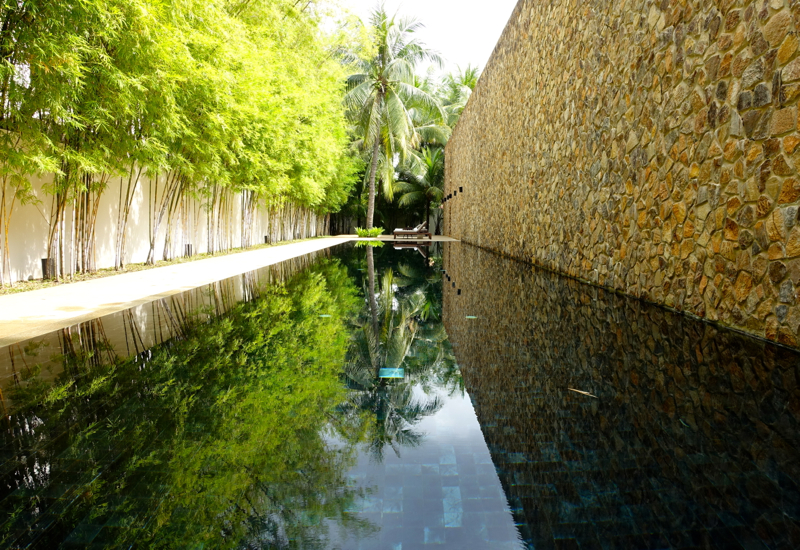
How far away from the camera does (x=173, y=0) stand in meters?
6.51

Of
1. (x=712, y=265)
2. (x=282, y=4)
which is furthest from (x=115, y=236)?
(x=712, y=265)

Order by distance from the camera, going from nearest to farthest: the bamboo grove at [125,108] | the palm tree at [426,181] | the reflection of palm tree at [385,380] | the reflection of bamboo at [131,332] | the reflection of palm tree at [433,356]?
the reflection of palm tree at [385,380] → the reflection of palm tree at [433,356] → the reflection of bamboo at [131,332] → the bamboo grove at [125,108] → the palm tree at [426,181]

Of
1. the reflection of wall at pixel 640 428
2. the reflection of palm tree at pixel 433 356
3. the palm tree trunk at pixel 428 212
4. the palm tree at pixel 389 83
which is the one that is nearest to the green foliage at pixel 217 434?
the reflection of palm tree at pixel 433 356

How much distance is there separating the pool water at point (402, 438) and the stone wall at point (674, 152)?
1.58 feet

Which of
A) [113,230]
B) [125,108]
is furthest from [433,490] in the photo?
[113,230]

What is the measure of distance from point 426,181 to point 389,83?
8.39 meters

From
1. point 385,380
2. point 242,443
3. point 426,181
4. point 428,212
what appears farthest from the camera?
point 428,212

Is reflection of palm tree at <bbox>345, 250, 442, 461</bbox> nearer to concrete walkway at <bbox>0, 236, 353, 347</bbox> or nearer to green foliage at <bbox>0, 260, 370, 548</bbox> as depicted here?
green foliage at <bbox>0, 260, 370, 548</bbox>

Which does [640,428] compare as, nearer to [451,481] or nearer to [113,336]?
[451,481]

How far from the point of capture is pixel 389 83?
2214 cm

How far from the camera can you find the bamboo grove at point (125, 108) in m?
5.31

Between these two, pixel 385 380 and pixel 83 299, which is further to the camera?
pixel 83 299

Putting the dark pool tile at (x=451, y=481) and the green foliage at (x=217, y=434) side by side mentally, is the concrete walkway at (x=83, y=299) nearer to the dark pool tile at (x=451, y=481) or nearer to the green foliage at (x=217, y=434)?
the green foliage at (x=217, y=434)

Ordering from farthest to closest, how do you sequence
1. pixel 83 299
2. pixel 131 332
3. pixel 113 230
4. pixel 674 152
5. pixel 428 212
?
pixel 428 212, pixel 113 230, pixel 83 299, pixel 674 152, pixel 131 332
